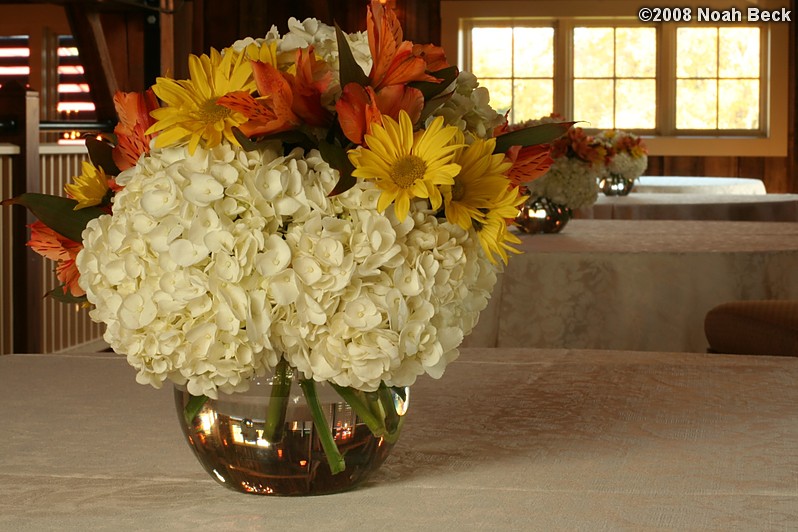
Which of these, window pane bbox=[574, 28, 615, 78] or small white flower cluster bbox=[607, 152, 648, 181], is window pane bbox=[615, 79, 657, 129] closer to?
window pane bbox=[574, 28, 615, 78]

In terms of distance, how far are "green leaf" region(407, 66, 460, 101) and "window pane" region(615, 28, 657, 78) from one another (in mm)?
7897

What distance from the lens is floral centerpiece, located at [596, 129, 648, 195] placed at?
201 inches

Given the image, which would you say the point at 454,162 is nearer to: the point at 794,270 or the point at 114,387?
the point at 114,387

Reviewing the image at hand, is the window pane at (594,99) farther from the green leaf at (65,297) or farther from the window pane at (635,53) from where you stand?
the green leaf at (65,297)

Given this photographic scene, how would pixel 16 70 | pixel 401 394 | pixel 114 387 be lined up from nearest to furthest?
pixel 401 394 < pixel 114 387 < pixel 16 70

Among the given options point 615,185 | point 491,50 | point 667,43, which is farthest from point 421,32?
point 615,185

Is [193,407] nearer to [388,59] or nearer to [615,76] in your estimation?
[388,59]

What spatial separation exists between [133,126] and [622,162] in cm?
446

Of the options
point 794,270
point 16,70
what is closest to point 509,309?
point 794,270

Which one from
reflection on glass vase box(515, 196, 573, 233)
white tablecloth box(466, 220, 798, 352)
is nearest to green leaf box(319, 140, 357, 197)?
white tablecloth box(466, 220, 798, 352)

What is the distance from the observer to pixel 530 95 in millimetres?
8539

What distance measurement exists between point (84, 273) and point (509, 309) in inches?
73.2

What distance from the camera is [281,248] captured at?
741 mm

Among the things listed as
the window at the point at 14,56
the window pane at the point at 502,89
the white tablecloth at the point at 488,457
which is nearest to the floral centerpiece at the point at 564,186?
the white tablecloth at the point at 488,457
